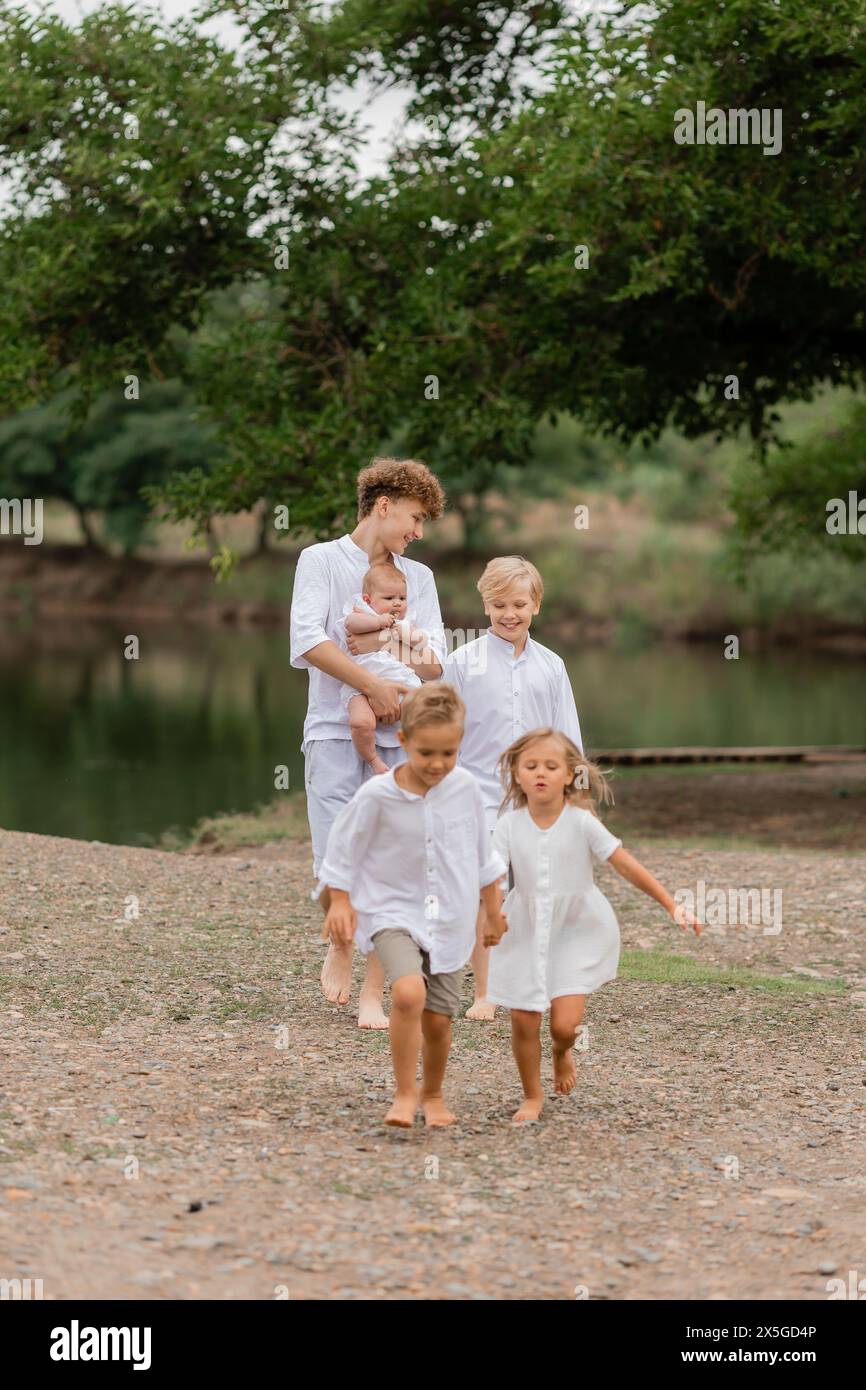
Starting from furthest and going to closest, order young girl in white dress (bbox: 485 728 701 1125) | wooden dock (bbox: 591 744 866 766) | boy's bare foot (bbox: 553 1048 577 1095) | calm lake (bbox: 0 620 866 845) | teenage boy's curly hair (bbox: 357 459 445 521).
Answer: calm lake (bbox: 0 620 866 845)
wooden dock (bbox: 591 744 866 766)
teenage boy's curly hair (bbox: 357 459 445 521)
boy's bare foot (bbox: 553 1048 577 1095)
young girl in white dress (bbox: 485 728 701 1125)

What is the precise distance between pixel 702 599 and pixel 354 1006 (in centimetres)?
4397

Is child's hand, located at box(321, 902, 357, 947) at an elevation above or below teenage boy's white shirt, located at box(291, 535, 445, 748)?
below

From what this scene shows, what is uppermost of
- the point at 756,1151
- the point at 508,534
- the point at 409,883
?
the point at 508,534

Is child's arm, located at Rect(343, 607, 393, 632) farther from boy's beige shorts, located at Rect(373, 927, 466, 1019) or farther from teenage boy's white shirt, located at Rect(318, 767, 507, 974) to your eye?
boy's beige shorts, located at Rect(373, 927, 466, 1019)

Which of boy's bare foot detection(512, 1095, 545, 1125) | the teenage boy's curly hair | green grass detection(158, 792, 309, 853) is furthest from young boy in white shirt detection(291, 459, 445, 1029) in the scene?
green grass detection(158, 792, 309, 853)

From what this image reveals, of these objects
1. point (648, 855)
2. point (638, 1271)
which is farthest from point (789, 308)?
point (638, 1271)

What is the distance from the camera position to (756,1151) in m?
6.29

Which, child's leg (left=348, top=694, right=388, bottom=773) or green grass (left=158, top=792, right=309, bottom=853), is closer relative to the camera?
child's leg (left=348, top=694, right=388, bottom=773)

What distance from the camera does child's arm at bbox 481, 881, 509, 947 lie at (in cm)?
610

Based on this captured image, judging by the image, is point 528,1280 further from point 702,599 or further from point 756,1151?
point 702,599

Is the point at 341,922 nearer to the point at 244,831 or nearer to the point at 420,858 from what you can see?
the point at 420,858

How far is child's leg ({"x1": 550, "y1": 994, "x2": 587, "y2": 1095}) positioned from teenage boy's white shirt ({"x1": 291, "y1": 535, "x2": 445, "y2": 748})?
145 cm

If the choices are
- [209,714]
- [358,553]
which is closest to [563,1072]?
[358,553]

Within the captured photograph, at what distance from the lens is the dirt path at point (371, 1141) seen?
494cm
